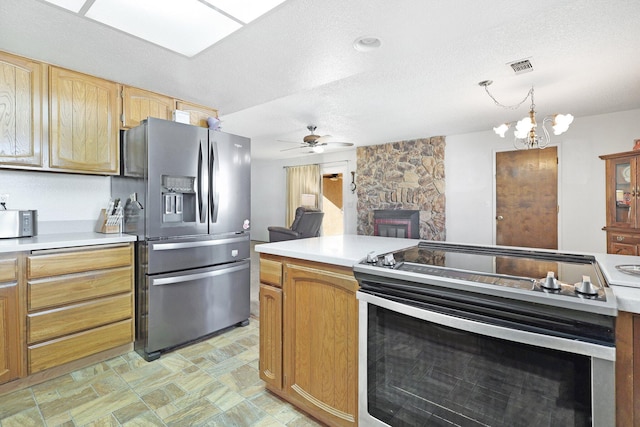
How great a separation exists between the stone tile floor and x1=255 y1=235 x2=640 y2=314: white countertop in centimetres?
89

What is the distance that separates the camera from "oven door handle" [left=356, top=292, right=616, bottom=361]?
2.71ft

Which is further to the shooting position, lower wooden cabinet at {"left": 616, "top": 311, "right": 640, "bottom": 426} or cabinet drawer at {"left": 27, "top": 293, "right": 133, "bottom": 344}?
cabinet drawer at {"left": 27, "top": 293, "right": 133, "bottom": 344}

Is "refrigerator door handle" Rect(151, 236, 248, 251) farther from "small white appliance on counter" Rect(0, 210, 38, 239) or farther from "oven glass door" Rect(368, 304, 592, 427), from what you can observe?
"oven glass door" Rect(368, 304, 592, 427)

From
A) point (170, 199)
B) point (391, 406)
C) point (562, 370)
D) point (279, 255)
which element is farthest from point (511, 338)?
point (170, 199)

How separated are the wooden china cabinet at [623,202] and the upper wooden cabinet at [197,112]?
4490 mm

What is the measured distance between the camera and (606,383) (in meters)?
0.82

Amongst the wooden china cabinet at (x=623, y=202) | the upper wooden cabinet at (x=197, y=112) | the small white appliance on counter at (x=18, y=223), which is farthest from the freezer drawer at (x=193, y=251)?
the wooden china cabinet at (x=623, y=202)

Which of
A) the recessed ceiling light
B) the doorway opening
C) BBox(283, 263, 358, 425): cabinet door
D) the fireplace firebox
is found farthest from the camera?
the doorway opening

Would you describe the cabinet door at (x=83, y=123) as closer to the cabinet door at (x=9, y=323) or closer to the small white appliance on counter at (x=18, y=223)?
the small white appliance on counter at (x=18, y=223)

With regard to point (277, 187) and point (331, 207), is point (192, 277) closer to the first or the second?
point (331, 207)

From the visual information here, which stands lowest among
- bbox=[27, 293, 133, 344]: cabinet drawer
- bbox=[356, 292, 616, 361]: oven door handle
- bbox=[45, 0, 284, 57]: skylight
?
bbox=[27, 293, 133, 344]: cabinet drawer

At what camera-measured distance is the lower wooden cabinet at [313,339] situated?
1396 mm

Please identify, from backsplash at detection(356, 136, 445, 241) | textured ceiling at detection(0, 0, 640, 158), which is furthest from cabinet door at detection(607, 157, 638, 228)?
backsplash at detection(356, 136, 445, 241)

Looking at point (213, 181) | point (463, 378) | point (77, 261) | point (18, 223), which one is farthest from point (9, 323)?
point (463, 378)
